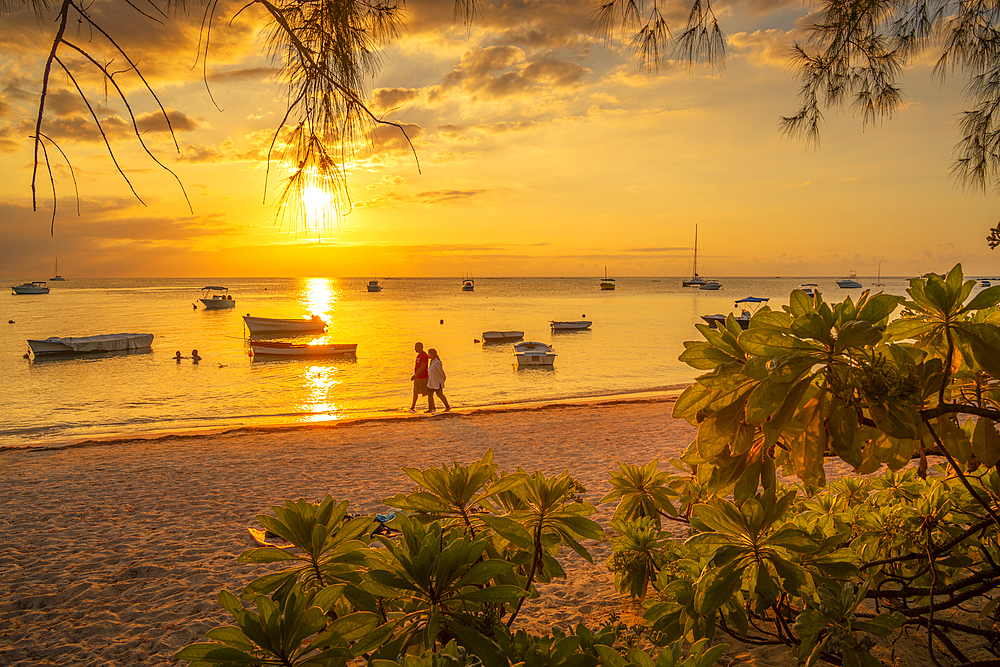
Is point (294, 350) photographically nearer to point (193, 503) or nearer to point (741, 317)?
point (193, 503)

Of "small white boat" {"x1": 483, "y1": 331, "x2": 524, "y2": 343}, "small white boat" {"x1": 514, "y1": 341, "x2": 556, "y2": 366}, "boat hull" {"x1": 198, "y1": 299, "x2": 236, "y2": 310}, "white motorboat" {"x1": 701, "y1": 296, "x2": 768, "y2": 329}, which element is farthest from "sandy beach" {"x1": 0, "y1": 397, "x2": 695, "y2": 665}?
"boat hull" {"x1": 198, "y1": 299, "x2": 236, "y2": 310}

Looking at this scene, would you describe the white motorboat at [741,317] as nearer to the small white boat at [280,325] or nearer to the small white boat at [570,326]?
the small white boat at [570,326]

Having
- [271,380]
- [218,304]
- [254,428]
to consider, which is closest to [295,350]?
[271,380]

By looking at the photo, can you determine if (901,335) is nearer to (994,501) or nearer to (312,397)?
(994,501)

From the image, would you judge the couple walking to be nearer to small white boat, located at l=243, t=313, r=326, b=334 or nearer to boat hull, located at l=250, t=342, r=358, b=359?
boat hull, located at l=250, t=342, r=358, b=359

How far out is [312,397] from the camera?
63.7 ft

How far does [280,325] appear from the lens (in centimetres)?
4147

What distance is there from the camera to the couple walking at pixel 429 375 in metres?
13.9

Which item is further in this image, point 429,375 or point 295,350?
point 295,350

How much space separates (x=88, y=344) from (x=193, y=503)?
2989cm

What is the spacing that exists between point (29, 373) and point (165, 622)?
27.9m

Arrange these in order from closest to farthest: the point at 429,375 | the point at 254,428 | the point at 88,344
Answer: the point at 254,428 < the point at 429,375 < the point at 88,344

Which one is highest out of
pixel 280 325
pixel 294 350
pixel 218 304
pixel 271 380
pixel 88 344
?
pixel 218 304

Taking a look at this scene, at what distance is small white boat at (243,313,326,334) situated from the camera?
1567 inches
